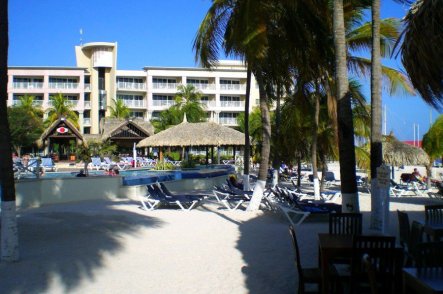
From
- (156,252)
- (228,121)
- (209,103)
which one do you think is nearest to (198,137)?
(156,252)

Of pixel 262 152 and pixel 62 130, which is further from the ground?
pixel 62 130

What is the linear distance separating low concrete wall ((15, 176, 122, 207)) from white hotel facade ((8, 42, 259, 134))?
45.2m

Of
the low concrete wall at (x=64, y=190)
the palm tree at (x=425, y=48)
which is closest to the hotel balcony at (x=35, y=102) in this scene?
the low concrete wall at (x=64, y=190)

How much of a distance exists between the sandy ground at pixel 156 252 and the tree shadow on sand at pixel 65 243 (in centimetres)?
1

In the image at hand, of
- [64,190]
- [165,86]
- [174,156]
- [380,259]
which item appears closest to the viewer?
[380,259]

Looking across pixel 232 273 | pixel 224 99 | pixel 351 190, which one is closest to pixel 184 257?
pixel 232 273

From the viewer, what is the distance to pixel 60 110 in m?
54.8

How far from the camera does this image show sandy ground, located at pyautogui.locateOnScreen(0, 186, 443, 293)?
6.00 meters

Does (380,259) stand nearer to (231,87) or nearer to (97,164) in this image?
(97,164)

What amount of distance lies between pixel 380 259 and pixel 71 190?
12509mm

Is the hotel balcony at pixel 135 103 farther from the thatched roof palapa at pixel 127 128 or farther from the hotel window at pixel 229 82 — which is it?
the thatched roof palapa at pixel 127 128

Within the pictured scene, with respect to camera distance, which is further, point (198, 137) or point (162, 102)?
point (162, 102)

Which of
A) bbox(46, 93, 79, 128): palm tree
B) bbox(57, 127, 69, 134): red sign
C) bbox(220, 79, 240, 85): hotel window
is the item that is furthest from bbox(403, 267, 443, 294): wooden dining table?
bbox(220, 79, 240, 85): hotel window

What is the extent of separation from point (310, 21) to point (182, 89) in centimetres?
5186
